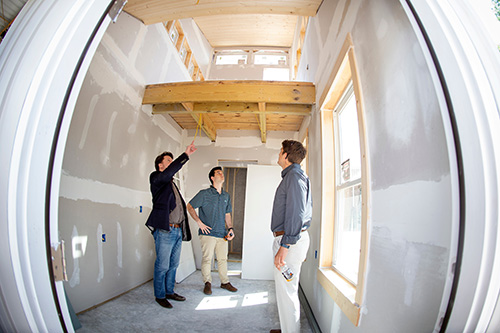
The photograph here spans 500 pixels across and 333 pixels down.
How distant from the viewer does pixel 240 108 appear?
3.32 meters

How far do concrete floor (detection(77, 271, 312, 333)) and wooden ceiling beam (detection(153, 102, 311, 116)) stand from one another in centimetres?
231

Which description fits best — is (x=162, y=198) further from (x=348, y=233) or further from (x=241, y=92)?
(x=348, y=233)

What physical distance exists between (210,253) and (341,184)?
1880 mm

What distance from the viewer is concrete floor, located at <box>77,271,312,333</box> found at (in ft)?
6.54

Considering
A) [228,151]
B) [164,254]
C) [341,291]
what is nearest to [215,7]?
[228,151]

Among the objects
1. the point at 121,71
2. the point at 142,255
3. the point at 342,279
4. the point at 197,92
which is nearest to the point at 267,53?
the point at 197,92

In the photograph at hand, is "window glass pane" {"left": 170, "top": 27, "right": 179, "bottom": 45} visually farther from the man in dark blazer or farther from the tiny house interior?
the man in dark blazer

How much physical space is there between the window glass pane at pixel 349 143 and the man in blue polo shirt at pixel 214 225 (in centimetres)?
166

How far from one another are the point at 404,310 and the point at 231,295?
2447 millimetres

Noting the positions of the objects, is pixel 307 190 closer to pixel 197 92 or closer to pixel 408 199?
pixel 408 199

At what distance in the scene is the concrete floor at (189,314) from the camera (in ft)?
6.54

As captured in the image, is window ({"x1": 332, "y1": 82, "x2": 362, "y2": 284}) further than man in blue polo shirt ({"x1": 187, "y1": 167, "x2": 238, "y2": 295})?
No

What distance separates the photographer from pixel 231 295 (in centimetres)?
293

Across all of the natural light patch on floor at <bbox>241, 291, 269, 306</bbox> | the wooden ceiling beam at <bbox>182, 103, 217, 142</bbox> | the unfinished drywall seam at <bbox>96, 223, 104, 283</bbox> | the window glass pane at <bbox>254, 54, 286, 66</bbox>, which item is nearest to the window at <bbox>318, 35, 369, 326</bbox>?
the natural light patch on floor at <bbox>241, 291, 269, 306</bbox>
